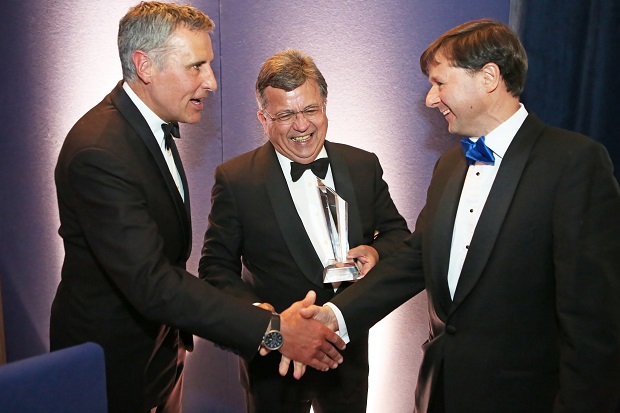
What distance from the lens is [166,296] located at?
2361 millimetres

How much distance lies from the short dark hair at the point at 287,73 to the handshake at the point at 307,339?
83 centimetres

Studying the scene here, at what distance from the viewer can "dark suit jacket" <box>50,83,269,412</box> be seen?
7.50 ft

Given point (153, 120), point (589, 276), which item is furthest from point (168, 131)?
point (589, 276)

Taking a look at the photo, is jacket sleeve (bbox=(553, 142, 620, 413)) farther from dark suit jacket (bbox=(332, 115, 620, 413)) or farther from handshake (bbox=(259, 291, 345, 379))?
handshake (bbox=(259, 291, 345, 379))

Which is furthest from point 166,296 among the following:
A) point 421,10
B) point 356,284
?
point 421,10

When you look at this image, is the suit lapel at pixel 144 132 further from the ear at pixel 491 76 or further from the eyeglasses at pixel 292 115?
the ear at pixel 491 76

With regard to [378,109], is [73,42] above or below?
above

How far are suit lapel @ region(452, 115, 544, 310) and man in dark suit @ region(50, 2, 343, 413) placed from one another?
0.70 meters

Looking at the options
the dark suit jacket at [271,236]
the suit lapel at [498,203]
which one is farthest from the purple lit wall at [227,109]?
the suit lapel at [498,203]

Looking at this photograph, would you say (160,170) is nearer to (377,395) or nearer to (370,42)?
(370,42)

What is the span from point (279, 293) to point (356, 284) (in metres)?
0.32

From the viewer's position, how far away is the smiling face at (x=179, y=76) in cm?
251

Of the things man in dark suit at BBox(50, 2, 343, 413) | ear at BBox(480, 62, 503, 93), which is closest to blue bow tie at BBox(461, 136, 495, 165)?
ear at BBox(480, 62, 503, 93)

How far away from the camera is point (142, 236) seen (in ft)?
7.54
